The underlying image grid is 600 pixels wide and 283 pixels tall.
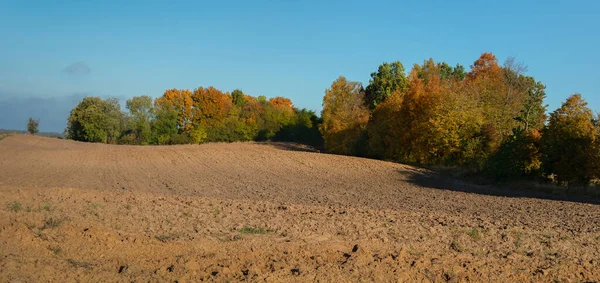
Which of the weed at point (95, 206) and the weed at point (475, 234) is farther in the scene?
the weed at point (95, 206)

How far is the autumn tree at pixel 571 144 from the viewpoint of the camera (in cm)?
2653

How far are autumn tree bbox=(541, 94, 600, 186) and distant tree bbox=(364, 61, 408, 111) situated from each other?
38125 mm

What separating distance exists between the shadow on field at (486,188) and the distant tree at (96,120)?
57.5 m

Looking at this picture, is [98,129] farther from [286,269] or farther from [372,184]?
[286,269]

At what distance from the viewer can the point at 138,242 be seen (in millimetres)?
9094

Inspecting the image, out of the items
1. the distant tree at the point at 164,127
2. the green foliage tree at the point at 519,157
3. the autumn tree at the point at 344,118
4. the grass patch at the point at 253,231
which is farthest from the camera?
the distant tree at the point at 164,127

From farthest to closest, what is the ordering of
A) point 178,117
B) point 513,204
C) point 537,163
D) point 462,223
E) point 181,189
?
1. point 178,117
2. point 537,163
3. point 181,189
4. point 513,204
5. point 462,223

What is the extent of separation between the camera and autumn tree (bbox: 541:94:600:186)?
26.5 m

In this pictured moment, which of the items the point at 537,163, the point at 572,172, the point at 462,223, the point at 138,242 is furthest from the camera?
the point at 537,163

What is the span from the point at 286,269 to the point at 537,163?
2634cm

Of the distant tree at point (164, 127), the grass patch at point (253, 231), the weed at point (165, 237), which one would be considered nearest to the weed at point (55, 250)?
the weed at point (165, 237)

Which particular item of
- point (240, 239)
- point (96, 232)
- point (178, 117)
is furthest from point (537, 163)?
point (178, 117)

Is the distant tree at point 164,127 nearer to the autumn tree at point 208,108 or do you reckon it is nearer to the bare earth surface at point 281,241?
the autumn tree at point 208,108

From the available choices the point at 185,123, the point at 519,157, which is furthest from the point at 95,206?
the point at 185,123
